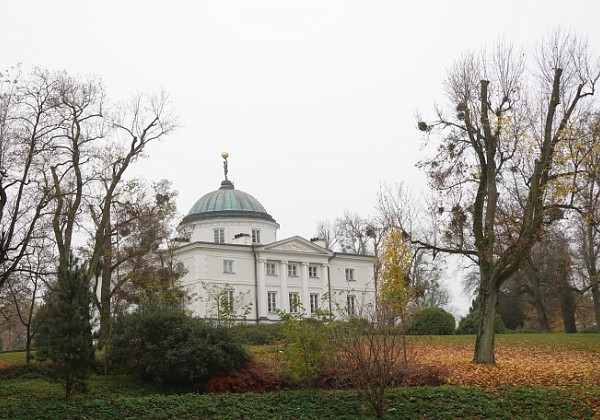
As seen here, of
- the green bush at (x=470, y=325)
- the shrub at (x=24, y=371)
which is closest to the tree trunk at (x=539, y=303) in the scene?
the green bush at (x=470, y=325)

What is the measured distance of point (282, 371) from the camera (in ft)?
61.7

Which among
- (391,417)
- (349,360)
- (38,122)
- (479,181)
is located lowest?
(391,417)

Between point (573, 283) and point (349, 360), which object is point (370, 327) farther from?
point (573, 283)

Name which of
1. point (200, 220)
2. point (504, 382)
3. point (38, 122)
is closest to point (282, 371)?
point (504, 382)

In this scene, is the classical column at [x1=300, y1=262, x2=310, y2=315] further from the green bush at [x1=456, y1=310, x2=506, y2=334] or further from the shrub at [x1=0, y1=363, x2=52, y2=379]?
the shrub at [x1=0, y1=363, x2=52, y2=379]

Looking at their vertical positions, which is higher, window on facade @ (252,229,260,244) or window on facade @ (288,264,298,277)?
window on facade @ (252,229,260,244)

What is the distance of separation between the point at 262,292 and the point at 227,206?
10.1 m

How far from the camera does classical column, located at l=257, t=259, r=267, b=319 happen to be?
55.5 m

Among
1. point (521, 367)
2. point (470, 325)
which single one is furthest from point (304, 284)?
point (521, 367)

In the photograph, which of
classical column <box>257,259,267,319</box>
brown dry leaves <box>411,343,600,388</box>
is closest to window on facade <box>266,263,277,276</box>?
classical column <box>257,259,267,319</box>

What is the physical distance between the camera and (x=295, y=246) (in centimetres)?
5900

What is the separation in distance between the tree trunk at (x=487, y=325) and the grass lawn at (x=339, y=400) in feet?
4.61

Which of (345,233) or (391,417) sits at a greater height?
(345,233)

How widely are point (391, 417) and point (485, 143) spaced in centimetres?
1090
